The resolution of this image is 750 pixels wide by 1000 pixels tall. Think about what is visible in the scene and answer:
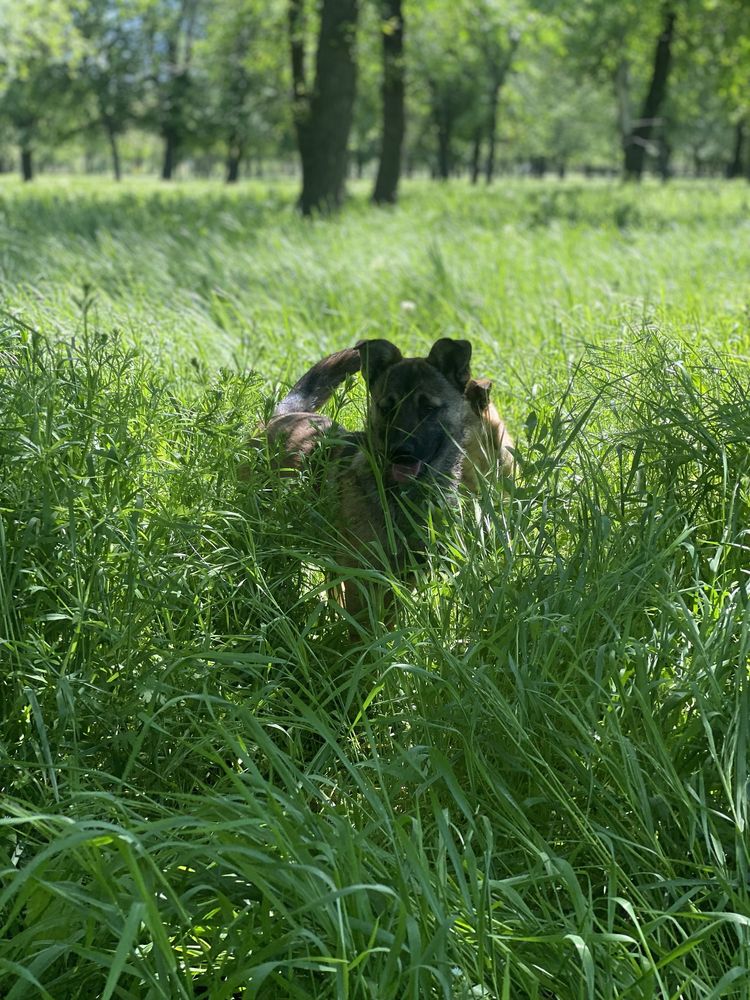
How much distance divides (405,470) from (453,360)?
581 mm

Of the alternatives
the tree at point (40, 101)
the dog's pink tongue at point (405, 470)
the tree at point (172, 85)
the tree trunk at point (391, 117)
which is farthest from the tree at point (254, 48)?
the tree at point (172, 85)

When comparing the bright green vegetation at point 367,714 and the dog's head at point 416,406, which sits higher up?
the dog's head at point 416,406

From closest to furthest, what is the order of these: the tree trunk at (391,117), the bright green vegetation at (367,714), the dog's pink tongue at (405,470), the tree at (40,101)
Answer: the bright green vegetation at (367,714) → the dog's pink tongue at (405,470) → the tree trunk at (391,117) → the tree at (40,101)

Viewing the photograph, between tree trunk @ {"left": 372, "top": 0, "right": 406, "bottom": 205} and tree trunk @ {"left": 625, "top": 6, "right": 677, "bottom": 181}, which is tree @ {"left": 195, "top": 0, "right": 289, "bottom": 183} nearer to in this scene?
tree trunk @ {"left": 372, "top": 0, "right": 406, "bottom": 205}

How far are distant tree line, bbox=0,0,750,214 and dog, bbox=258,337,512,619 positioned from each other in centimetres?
989

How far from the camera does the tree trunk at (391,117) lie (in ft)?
62.3

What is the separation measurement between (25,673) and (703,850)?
1.68 m

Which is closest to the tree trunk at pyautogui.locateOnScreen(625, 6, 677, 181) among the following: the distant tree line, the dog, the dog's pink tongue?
the distant tree line

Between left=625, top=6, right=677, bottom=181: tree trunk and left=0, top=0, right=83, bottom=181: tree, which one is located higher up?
left=0, top=0, right=83, bottom=181: tree

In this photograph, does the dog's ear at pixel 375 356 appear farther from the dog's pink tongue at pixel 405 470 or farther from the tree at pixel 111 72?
the tree at pixel 111 72

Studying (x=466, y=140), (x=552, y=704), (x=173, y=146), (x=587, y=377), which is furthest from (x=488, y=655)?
(x=466, y=140)

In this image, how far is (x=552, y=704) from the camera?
2404 mm

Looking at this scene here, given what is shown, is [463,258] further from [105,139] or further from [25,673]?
[105,139]

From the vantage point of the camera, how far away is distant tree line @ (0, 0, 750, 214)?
16344 millimetres
